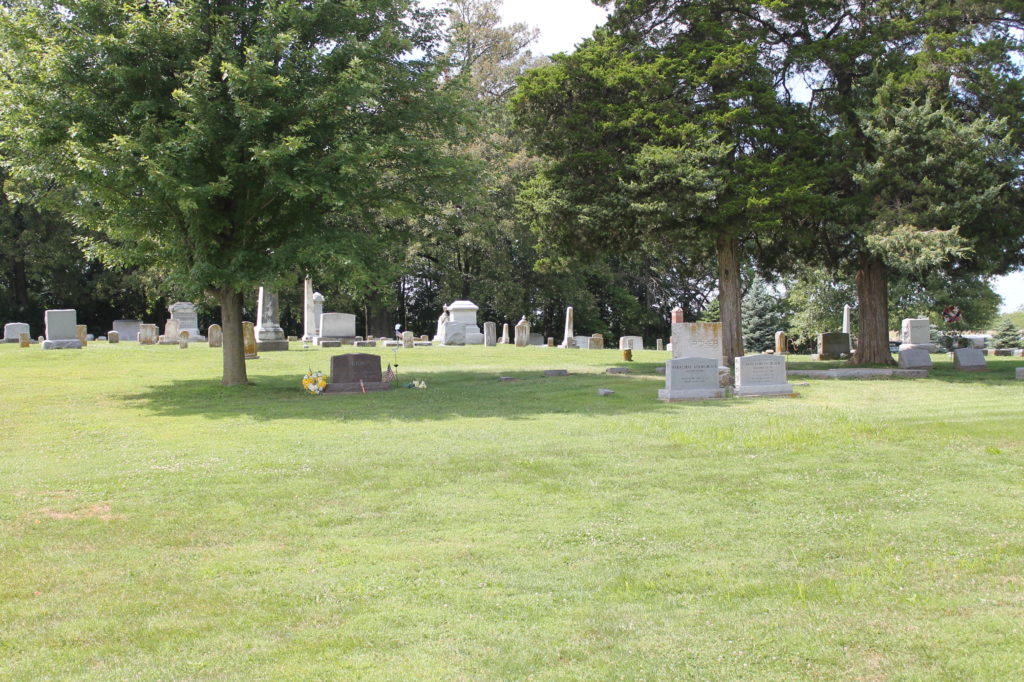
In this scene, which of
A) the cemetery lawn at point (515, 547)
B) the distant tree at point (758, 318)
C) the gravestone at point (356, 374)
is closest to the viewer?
the cemetery lawn at point (515, 547)

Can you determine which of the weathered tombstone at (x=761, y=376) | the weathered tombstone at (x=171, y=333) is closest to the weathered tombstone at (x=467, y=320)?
the weathered tombstone at (x=171, y=333)

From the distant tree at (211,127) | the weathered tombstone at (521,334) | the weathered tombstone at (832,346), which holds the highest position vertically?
the distant tree at (211,127)

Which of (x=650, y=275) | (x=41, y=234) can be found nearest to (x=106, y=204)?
(x=41, y=234)

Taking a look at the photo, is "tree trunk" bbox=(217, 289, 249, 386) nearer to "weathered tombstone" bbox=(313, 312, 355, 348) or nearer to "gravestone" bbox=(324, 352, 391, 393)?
"gravestone" bbox=(324, 352, 391, 393)

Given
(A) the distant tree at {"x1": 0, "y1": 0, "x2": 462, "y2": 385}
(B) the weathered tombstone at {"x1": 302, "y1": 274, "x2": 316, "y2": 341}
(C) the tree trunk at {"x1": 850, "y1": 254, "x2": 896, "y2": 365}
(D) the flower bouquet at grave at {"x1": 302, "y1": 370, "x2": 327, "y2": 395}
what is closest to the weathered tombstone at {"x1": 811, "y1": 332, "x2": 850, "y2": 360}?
(C) the tree trunk at {"x1": 850, "y1": 254, "x2": 896, "y2": 365}

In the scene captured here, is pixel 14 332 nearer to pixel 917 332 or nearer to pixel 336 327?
pixel 336 327

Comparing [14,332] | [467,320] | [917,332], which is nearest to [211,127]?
[467,320]

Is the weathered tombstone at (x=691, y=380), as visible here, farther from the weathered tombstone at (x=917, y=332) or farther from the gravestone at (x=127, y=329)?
the gravestone at (x=127, y=329)

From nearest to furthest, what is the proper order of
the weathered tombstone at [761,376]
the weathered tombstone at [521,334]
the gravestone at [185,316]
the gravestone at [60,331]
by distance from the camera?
1. the weathered tombstone at [761,376]
2. the gravestone at [60,331]
3. the gravestone at [185,316]
4. the weathered tombstone at [521,334]

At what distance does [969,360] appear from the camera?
23.5m

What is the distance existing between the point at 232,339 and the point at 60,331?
14.5 meters

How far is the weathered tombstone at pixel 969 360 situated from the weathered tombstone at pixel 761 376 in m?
9.69

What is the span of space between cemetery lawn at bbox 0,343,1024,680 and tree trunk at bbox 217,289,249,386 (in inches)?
196

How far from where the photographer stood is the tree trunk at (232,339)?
18219 millimetres
